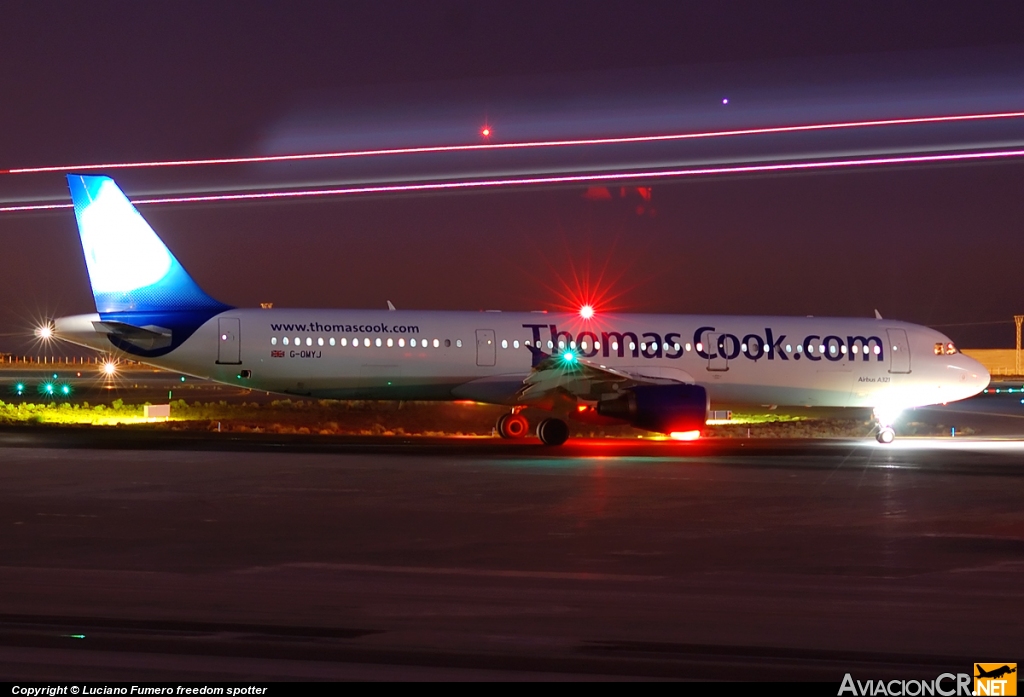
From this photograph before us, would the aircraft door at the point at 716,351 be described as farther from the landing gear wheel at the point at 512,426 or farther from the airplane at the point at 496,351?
the landing gear wheel at the point at 512,426

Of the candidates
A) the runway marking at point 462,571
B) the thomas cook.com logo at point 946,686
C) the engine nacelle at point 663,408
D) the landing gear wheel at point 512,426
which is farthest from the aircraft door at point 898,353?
the thomas cook.com logo at point 946,686

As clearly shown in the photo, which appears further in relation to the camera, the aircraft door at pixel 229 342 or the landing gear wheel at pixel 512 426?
the landing gear wheel at pixel 512 426

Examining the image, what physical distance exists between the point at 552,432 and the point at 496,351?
357 cm

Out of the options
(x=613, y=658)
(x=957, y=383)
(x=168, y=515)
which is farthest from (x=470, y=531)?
(x=957, y=383)

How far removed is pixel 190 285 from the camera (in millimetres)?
28266

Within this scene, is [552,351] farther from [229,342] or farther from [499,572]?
[499,572]

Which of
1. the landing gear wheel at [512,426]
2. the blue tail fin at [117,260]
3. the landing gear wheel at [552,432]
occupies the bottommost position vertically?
the landing gear wheel at [552,432]

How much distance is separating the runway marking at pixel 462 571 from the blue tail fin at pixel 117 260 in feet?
62.8

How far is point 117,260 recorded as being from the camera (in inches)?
1099

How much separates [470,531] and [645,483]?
5.57 m

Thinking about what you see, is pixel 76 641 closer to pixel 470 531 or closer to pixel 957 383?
pixel 470 531

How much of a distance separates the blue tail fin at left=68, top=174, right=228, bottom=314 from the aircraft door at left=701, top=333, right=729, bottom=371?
40.2 feet

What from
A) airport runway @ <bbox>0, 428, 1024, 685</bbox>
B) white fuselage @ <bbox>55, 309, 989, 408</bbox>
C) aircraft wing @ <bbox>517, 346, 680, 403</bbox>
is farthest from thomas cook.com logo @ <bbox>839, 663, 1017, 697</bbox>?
white fuselage @ <bbox>55, 309, 989, 408</bbox>

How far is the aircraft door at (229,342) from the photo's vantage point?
2759 centimetres
